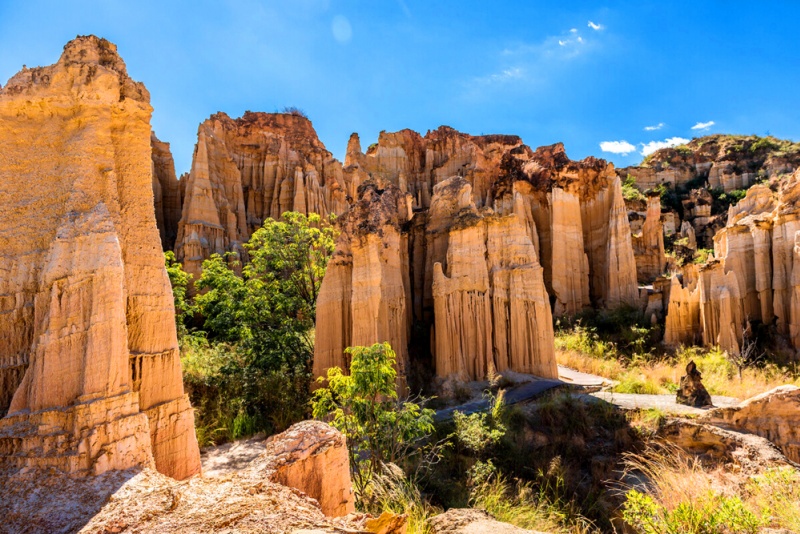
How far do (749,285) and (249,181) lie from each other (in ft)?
107

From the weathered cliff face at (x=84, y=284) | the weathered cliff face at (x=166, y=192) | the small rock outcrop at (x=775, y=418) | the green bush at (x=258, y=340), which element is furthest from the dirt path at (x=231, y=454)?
the weathered cliff face at (x=166, y=192)

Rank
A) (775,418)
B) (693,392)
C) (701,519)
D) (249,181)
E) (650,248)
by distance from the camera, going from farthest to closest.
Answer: (249,181), (650,248), (693,392), (775,418), (701,519)

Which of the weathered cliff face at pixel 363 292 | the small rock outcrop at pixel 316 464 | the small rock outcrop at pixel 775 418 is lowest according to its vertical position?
the small rock outcrop at pixel 775 418

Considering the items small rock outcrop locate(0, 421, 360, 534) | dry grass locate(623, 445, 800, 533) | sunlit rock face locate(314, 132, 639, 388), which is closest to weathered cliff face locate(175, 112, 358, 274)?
sunlit rock face locate(314, 132, 639, 388)

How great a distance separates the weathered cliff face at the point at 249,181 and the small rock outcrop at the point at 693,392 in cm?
2469

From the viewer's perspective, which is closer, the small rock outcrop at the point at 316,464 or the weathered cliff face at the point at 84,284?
the small rock outcrop at the point at 316,464

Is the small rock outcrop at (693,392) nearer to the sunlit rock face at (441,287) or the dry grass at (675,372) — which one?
the dry grass at (675,372)

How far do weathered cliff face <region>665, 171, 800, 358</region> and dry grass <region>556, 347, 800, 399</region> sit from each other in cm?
154

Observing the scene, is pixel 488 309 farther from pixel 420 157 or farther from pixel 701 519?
pixel 420 157

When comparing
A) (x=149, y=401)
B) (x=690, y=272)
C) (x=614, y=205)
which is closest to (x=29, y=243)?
(x=149, y=401)

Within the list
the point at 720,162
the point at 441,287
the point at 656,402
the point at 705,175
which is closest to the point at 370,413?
the point at 441,287

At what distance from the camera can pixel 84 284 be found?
5207 mm

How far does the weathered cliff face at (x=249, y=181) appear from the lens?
29719mm

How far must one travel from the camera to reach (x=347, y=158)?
4631 centimetres
